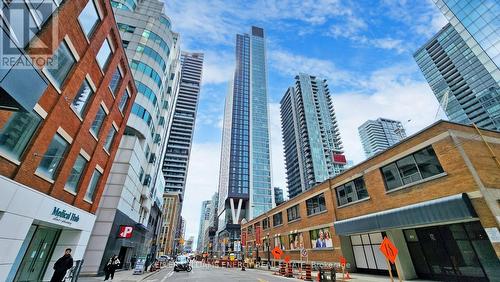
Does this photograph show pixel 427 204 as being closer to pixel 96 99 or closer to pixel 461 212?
pixel 461 212

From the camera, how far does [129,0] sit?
3941cm

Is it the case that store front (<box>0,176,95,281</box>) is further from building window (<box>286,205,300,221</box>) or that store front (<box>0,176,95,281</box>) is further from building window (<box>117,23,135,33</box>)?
building window (<box>117,23,135,33</box>)

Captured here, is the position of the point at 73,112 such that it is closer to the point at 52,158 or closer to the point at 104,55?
the point at 52,158

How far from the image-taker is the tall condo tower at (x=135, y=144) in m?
22.1

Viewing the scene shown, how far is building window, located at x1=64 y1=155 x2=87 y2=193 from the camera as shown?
14266mm

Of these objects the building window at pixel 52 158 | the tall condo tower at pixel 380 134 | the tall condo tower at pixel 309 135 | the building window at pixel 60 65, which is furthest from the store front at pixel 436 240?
the tall condo tower at pixel 380 134

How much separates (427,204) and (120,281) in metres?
21.7

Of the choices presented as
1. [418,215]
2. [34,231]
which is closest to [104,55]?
[34,231]

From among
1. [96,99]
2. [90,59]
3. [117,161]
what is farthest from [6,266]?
[117,161]

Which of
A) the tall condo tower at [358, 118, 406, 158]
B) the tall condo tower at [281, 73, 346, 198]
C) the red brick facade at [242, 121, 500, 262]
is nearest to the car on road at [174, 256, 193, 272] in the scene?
the red brick facade at [242, 121, 500, 262]

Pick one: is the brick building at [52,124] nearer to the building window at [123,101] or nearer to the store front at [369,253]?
the building window at [123,101]

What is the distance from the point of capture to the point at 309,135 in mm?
130625

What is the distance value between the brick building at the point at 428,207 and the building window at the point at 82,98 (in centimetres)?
2274

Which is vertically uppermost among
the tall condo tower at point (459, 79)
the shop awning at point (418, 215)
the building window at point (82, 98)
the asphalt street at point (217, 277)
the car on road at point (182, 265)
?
the tall condo tower at point (459, 79)
